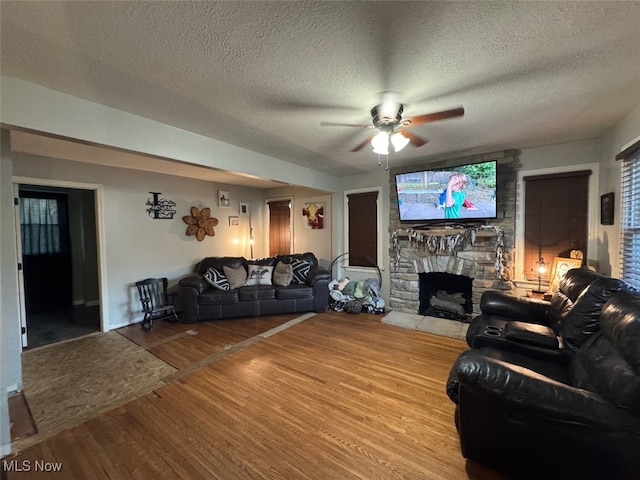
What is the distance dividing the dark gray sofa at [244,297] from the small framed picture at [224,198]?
46.7 inches

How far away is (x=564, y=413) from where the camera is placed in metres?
1.28

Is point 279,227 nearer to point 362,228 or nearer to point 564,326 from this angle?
point 362,228

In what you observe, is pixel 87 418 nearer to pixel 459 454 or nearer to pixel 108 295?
pixel 108 295

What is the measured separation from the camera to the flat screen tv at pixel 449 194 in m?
3.48

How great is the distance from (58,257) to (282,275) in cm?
433

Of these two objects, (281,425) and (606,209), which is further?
(606,209)

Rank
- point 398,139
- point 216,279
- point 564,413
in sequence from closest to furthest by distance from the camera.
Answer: point 564,413
point 398,139
point 216,279

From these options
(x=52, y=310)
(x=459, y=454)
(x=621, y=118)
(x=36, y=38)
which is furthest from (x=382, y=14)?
(x=52, y=310)

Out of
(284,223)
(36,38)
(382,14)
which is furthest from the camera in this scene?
(284,223)

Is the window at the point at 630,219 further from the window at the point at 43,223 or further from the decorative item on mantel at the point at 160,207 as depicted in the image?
the window at the point at 43,223

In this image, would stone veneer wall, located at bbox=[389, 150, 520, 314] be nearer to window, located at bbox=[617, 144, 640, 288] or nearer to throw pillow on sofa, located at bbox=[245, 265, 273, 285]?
window, located at bbox=[617, 144, 640, 288]

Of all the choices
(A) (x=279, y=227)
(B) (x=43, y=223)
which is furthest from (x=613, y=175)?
(B) (x=43, y=223)

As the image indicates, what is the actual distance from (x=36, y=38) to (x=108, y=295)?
11.6 ft

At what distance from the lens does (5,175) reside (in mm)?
2139
